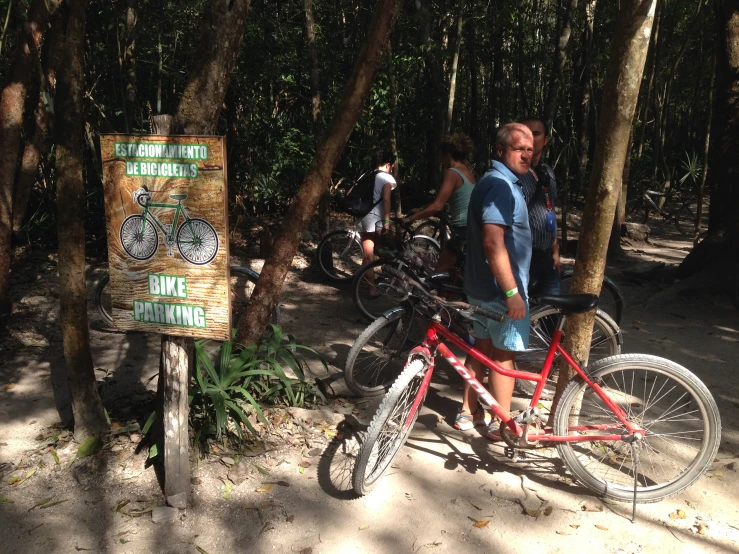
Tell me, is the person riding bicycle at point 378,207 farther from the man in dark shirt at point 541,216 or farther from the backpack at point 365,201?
the man in dark shirt at point 541,216

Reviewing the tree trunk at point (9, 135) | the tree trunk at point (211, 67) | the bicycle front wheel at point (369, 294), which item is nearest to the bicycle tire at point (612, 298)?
the bicycle front wheel at point (369, 294)

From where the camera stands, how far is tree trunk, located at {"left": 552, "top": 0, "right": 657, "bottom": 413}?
331cm

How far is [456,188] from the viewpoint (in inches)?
233

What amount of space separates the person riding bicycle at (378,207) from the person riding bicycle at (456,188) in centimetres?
166

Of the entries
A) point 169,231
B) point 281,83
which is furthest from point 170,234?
point 281,83

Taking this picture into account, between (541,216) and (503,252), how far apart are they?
1.39 m

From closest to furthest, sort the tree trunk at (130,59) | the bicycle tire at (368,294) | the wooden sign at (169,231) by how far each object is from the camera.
Result: the wooden sign at (169,231) < the bicycle tire at (368,294) < the tree trunk at (130,59)

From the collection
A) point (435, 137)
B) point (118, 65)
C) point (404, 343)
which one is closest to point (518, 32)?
point (435, 137)

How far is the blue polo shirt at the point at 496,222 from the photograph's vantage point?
345 centimetres

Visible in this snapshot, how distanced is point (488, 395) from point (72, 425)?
101 inches

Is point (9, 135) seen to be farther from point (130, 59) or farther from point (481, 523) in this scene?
point (481, 523)

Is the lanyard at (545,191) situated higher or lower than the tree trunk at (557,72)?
lower

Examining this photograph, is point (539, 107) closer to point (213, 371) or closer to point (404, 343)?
point (404, 343)

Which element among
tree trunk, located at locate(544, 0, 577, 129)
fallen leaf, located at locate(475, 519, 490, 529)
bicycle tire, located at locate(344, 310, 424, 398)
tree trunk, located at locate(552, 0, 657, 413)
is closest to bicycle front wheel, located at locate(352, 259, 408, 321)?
bicycle tire, located at locate(344, 310, 424, 398)
